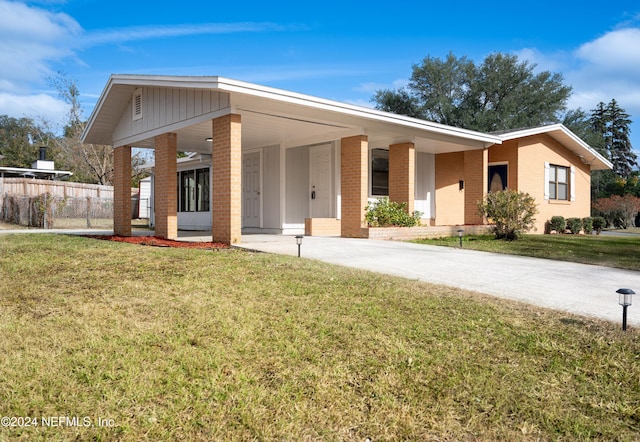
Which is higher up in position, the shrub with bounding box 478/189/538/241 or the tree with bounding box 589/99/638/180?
the tree with bounding box 589/99/638/180

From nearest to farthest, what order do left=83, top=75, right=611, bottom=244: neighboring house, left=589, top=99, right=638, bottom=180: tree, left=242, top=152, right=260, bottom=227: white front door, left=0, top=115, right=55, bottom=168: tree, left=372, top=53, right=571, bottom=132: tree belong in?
left=83, top=75, right=611, bottom=244: neighboring house < left=242, top=152, right=260, bottom=227: white front door < left=372, top=53, right=571, bottom=132: tree < left=0, top=115, right=55, bottom=168: tree < left=589, top=99, right=638, bottom=180: tree

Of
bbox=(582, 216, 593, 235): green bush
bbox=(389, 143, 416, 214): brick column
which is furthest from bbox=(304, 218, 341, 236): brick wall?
bbox=(582, 216, 593, 235): green bush

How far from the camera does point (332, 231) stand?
503 inches

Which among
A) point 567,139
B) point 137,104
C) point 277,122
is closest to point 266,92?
point 277,122

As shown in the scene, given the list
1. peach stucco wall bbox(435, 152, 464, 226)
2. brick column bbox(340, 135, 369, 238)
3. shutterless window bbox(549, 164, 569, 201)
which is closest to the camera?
brick column bbox(340, 135, 369, 238)

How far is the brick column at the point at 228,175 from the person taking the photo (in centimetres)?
922

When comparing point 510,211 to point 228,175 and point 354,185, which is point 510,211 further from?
point 228,175

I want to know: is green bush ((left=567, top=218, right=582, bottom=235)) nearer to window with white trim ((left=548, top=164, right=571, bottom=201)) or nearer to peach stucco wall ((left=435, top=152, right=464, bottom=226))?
window with white trim ((left=548, top=164, right=571, bottom=201))

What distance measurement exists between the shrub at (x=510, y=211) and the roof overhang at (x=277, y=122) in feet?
8.40

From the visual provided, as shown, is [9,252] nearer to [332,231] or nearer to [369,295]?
[369,295]

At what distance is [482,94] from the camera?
36469 mm

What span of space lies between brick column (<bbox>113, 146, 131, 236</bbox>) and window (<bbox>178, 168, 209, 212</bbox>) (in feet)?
12.4

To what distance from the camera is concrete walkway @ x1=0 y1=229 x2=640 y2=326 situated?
17.4ft

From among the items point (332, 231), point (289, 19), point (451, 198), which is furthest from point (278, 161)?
point (451, 198)
